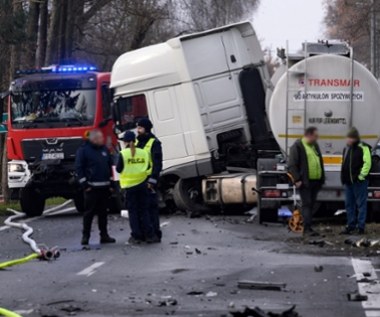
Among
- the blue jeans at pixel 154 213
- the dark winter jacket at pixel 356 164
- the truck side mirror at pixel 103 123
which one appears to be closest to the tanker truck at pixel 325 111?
the dark winter jacket at pixel 356 164

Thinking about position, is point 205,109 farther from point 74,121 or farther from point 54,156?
point 54,156

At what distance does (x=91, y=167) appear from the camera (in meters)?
16.8

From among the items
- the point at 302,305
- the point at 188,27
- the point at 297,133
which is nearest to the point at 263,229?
the point at 297,133

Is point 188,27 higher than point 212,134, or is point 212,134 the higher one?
point 188,27

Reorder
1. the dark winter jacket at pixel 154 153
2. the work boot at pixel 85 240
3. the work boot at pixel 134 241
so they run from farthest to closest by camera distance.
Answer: the dark winter jacket at pixel 154 153
the work boot at pixel 134 241
the work boot at pixel 85 240

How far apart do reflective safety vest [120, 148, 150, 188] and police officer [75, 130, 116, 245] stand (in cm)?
30

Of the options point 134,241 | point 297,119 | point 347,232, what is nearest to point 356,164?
point 347,232

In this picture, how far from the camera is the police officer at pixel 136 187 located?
16.8 meters

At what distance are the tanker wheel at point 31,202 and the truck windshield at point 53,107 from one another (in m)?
1.49

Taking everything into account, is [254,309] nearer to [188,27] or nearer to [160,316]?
[160,316]

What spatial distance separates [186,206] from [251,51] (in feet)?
11.6

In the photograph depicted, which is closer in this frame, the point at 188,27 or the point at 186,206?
the point at 186,206

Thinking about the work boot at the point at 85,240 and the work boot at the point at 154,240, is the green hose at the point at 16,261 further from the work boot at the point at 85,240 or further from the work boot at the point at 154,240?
the work boot at the point at 154,240

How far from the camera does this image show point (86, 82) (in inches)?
963
